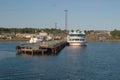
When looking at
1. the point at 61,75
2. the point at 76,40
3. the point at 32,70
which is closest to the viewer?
the point at 61,75

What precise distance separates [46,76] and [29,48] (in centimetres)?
4269

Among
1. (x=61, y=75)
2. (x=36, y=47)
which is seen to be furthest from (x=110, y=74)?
(x=36, y=47)

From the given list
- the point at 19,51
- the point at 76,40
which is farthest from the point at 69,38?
the point at 19,51

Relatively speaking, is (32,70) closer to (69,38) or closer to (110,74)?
(110,74)

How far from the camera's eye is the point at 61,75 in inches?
2008

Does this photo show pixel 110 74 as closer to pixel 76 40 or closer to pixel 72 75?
pixel 72 75

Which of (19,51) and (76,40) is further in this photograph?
(76,40)

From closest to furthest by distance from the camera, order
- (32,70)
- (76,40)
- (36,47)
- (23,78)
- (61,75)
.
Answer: (23,78) < (61,75) < (32,70) < (36,47) < (76,40)

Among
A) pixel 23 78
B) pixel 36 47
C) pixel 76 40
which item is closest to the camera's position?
pixel 23 78

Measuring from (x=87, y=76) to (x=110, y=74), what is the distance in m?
4.62

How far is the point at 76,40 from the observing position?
14900 cm

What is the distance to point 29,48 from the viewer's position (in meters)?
91.9

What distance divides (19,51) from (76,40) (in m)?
55.8

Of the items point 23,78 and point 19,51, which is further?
point 19,51
